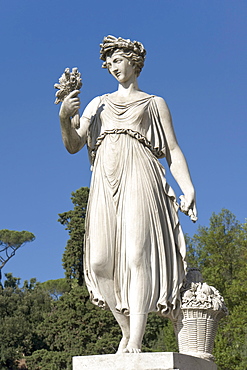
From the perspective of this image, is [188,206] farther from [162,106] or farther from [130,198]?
[162,106]

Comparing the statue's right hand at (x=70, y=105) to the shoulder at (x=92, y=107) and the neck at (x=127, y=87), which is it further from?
the neck at (x=127, y=87)

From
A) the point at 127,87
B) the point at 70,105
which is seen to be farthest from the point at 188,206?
the point at 70,105

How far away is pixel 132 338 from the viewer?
687 centimetres

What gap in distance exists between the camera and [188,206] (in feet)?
24.8

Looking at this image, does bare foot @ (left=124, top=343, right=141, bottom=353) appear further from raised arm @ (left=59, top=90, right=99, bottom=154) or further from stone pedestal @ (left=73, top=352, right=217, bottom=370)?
raised arm @ (left=59, top=90, right=99, bottom=154)

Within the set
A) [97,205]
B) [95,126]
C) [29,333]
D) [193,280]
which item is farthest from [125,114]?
[29,333]

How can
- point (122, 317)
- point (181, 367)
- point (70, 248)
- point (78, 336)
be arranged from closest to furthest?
1. point (181, 367)
2. point (122, 317)
3. point (78, 336)
4. point (70, 248)

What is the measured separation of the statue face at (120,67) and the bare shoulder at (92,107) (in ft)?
1.09

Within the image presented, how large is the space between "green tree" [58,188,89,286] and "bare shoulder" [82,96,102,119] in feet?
82.7

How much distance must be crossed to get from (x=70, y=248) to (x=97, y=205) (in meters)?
26.2

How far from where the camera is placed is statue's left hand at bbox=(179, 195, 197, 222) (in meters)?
7.54

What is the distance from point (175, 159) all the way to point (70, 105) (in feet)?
4.28

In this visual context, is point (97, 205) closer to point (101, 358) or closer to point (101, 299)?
point (101, 299)

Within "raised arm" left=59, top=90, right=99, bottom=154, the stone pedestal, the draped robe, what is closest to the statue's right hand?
"raised arm" left=59, top=90, right=99, bottom=154
